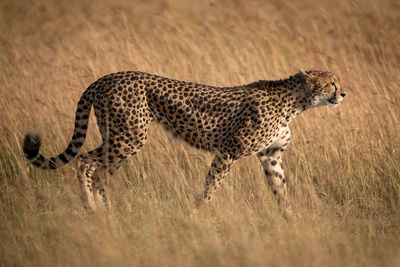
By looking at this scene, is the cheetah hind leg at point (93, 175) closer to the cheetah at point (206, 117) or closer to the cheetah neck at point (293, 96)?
the cheetah at point (206, 117)

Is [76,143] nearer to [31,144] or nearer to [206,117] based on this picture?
[31,144]

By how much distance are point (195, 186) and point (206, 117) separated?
0.63 metres

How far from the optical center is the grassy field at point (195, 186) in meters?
3.03

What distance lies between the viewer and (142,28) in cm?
863

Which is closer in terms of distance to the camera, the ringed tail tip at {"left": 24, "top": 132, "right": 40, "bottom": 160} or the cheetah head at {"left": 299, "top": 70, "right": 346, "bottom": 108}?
the ringed tail tip at {"left": 24, "top": 132, "right": 40, "bottom": 160}

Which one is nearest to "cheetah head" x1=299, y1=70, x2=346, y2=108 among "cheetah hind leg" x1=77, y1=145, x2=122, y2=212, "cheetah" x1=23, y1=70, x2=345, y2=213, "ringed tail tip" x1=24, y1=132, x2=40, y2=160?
"cheetah" x1=23, y1=70, x2=345, y2=213

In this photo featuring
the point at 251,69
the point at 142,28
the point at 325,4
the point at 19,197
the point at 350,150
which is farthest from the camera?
the point at 325,4

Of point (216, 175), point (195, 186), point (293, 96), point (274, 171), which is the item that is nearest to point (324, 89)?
point (293, 96)

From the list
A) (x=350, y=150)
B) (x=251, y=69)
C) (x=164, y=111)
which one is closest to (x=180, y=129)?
(x=164, y=111)

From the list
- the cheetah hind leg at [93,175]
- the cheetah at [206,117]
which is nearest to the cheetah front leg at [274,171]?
the cheetah at [206,117]

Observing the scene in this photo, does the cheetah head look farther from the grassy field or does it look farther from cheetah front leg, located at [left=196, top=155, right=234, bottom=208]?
cheetah front leg, located at [left=196, top=155, right=234, bottom=208]

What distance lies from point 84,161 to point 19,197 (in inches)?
22.6

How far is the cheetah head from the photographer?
3.98 metres

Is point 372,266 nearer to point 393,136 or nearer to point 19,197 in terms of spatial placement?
point 393,136
